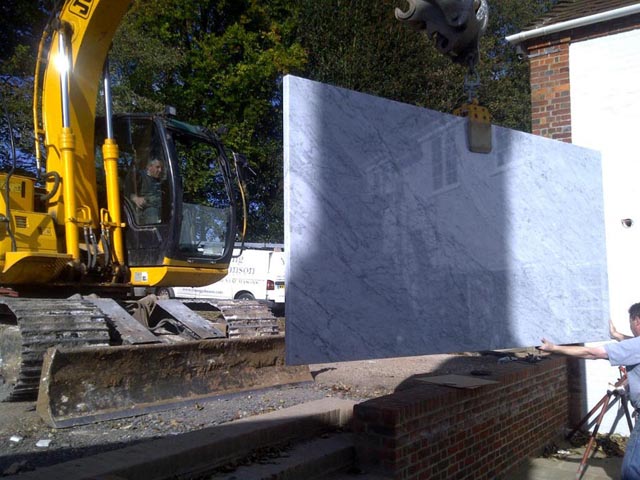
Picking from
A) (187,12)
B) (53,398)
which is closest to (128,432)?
(53,398)

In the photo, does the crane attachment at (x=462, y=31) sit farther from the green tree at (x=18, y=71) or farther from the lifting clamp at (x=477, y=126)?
the green tree at (x=18, y=71)

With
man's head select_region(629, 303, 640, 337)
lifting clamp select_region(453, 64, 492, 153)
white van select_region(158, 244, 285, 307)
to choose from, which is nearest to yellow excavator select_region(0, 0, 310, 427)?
lifting clamp select_region(453, 64, 492, 153)

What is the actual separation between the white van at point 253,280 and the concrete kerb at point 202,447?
1408cm

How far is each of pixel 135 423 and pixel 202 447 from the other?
59.2 inches

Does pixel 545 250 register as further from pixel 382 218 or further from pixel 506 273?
pixel 382 218

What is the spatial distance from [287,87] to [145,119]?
15.9 ft

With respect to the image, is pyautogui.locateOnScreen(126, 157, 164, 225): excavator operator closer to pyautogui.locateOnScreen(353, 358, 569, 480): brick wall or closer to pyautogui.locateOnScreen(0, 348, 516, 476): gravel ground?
pyautogui.locateOnScreen(0, 348, 516, 476): gravel ground

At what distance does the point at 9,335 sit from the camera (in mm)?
6016

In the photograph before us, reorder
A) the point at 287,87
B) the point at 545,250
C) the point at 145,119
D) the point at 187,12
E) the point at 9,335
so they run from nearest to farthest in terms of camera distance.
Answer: the point at 287,87, the point at 545,250, the point at 9,335, the point at 145,119, the point at 187,12

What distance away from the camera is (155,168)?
7.50m

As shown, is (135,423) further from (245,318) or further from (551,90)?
(551,90)

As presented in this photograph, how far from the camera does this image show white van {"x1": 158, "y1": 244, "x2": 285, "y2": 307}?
64.0 ft

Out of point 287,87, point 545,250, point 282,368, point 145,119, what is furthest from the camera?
point 145,119

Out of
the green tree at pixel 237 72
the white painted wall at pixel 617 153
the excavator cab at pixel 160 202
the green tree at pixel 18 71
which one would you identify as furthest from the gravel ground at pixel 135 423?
the green tree at pixel 237 72
